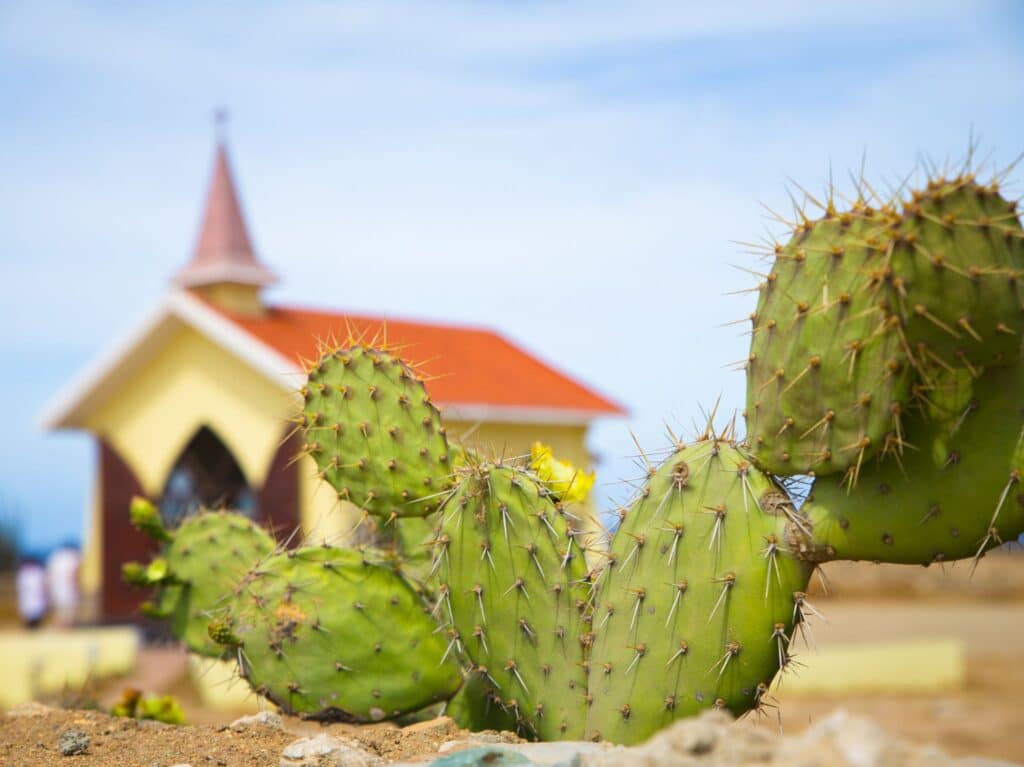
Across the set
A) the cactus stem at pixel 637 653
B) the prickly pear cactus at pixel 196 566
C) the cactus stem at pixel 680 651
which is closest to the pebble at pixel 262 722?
the prickly pear cactus at pixel 196 566

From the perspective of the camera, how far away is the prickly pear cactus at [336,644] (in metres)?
3.60

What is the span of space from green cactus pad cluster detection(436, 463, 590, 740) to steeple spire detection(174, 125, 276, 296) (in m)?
11.4

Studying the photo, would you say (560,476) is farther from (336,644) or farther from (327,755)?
(327,755)

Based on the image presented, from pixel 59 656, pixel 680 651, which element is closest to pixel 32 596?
pixel 59 656

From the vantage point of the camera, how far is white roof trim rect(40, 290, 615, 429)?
12.5 meters

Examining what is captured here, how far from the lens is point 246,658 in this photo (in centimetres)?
366

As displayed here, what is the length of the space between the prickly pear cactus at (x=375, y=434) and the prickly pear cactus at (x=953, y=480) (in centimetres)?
135

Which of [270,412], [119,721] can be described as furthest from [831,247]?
[270,412]

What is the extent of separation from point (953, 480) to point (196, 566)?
2.78 metres

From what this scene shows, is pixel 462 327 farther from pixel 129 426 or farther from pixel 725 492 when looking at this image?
pixel 725 492

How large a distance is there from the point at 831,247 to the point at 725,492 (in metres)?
0.63

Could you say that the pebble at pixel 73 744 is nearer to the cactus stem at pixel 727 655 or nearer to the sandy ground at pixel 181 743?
the sandy ground at pixel 181 743

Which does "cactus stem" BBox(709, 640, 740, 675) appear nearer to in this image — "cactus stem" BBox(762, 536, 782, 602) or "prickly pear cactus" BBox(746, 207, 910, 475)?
"cactus stem" BBox(762, 536, 782, 602)

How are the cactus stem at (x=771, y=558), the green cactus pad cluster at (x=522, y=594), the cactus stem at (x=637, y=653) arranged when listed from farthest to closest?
the green cactus pad cluster at (x=522, y=594) → the cactus stem at (x=637, y=653) → the cactus stem at (x=771, y=558)
